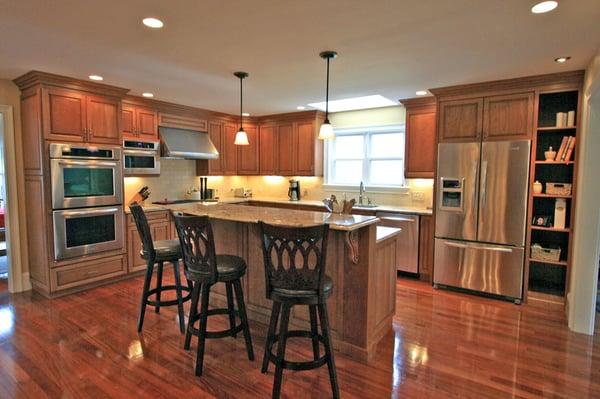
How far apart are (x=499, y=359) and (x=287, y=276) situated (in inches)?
73.5

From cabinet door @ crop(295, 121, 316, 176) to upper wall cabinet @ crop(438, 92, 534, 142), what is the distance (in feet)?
7.23

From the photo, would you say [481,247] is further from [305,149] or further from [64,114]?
[64,114]

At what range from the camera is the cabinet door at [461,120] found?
3.87 meters

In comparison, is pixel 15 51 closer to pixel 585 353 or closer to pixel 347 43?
pixel 347 43

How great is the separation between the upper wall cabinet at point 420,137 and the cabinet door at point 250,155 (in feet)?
9.21

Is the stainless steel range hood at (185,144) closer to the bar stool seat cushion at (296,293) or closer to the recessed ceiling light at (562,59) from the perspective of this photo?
the bar stool seat cushion at (296,293)

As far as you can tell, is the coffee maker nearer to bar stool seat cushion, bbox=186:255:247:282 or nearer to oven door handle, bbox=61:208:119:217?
oven door handle, bbox=61:208:119:217

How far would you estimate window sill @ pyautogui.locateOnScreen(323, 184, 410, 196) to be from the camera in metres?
5.16

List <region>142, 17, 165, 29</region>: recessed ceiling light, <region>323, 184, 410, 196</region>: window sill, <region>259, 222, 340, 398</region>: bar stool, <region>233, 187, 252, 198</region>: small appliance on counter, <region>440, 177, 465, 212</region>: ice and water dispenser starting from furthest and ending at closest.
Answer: <region>233, 187, 252, 198</region>: small appliance on counter, <region>323, 184, 410, 196</region>: window sill, <region>440, 177, 465, 212</region>: ice and water dispenser, <region>142, 17, 165, 29</region>: recessed ceiling light, <region>259, 222, 340, 398</region>: bar stool

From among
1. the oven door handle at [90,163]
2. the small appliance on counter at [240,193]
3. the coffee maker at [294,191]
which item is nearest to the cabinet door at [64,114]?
the oven door handle at [90,163]

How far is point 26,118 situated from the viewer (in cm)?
382

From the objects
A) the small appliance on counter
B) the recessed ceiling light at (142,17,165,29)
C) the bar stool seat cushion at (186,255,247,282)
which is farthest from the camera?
the small appliance on counter

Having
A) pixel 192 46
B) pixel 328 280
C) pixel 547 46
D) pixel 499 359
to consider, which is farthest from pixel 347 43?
pixel 499 359

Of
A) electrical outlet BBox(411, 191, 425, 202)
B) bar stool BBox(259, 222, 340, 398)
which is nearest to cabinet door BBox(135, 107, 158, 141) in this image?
bar stool BBox(259, 222, 340, 398)
